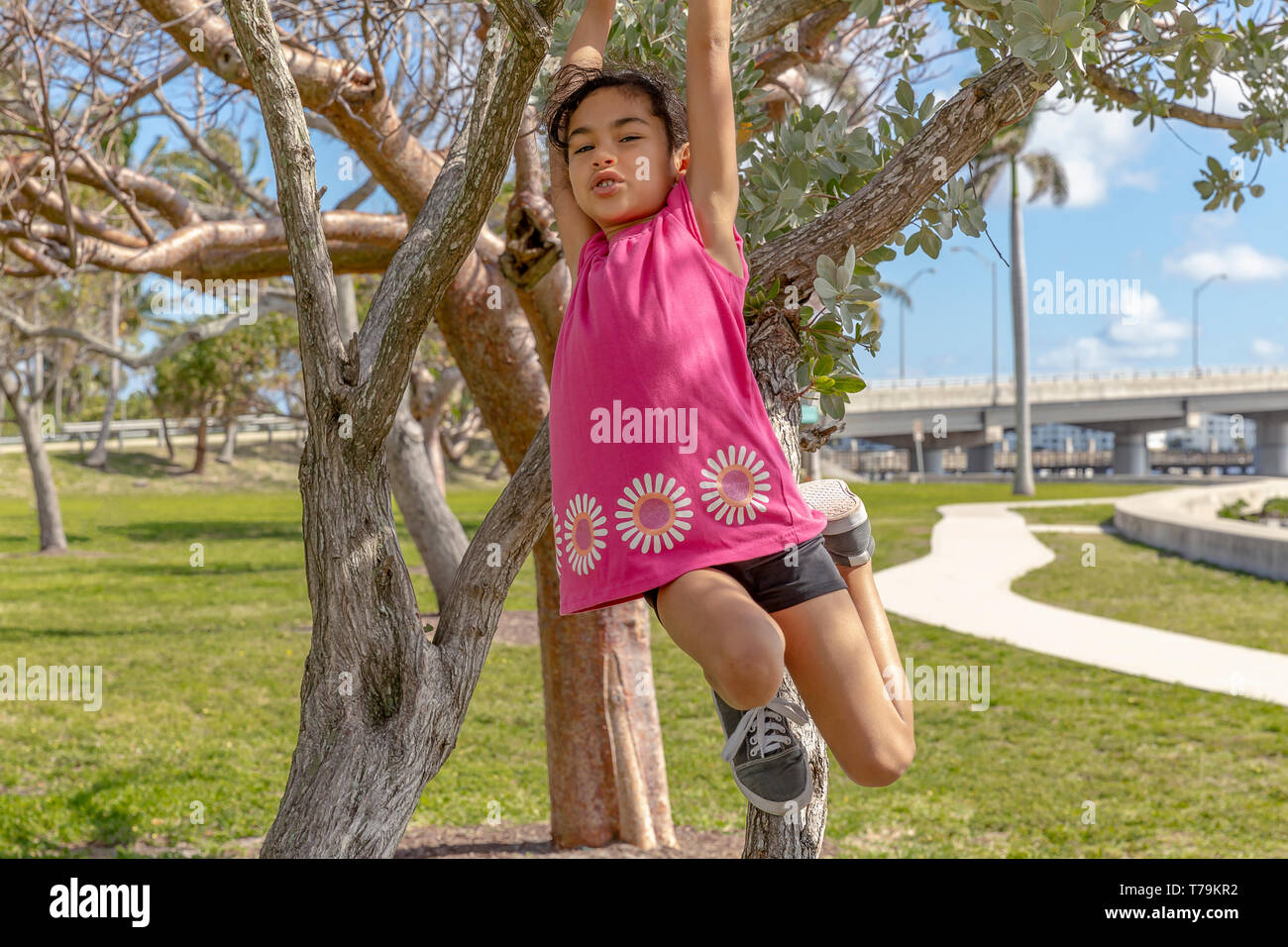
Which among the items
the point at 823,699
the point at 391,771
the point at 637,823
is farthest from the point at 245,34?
the point at 637,823

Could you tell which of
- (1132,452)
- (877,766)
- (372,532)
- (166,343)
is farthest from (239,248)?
(1132,452)

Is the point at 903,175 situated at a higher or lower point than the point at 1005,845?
higher

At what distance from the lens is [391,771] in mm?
2676

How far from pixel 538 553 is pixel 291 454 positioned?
45.0 metres

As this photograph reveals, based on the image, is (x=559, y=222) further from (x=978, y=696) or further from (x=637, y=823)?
(x=978, y=696)

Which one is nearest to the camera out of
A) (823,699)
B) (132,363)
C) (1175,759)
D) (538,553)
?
(823,699)

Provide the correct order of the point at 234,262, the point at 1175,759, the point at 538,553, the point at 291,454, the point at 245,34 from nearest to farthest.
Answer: the point at 245,34, the point at 538,553, the point at 234,262, the point at 1175,759, the point at 291,454

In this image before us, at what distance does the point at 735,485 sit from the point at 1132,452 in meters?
53.8

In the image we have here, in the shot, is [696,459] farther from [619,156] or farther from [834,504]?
[619,156]

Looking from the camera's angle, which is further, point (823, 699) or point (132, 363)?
point (132, 363)

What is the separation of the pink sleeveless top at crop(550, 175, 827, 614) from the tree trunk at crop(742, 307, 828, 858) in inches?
9.6

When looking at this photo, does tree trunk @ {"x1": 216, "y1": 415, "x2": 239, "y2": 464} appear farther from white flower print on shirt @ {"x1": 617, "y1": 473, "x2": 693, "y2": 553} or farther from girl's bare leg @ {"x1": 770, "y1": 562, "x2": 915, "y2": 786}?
girl's bare leg @ {"x1": 770, "y1": 562, "x2": 915, "y2": 786}

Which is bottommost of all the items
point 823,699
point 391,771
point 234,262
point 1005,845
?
point 1005,845

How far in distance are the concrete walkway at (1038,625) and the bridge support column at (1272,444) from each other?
38.9 meters
